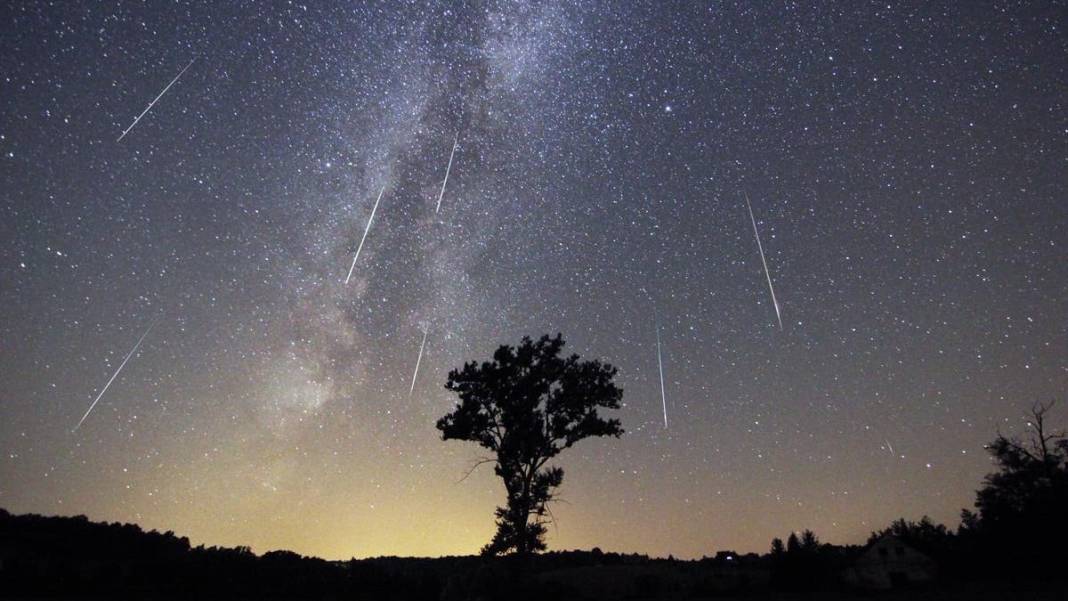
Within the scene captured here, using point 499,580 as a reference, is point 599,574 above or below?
above

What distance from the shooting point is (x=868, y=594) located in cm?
3019

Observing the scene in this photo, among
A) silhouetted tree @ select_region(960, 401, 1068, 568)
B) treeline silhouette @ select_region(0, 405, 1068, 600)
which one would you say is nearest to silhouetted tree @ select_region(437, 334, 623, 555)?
treeline silhouette @ select_region(0, 405, 1068, 600)

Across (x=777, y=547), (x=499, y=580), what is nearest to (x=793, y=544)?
(x=777, y=547)

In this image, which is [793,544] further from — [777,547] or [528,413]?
[528,413]

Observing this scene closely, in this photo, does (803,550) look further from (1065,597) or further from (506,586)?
(506,586)

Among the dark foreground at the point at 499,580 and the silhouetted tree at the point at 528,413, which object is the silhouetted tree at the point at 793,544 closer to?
the dark foreground at the point at 499,580

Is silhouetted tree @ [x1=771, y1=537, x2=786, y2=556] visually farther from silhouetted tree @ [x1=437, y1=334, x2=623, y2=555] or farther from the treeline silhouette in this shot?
silhouetted tree @ [x1=437, y1=334, x2=623, y2=555]

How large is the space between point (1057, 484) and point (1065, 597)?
61.0ft

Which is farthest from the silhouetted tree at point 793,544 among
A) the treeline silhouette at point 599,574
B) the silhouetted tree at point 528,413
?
the silhouetted tree at point 528,413

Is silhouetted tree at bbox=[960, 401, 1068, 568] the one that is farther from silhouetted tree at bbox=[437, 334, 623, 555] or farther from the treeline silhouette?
silhouetted tree at bbox=[437, 334, 623, 555]

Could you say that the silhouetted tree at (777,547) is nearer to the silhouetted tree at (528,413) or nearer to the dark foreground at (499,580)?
the dark foreground at (499,580)

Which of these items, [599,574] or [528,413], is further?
[599,574]

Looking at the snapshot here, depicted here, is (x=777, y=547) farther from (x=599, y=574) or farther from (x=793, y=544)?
(x=599, y=574)

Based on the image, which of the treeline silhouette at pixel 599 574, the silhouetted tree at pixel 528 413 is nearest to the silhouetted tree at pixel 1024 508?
the treeline silhouette at pixel 599 574
